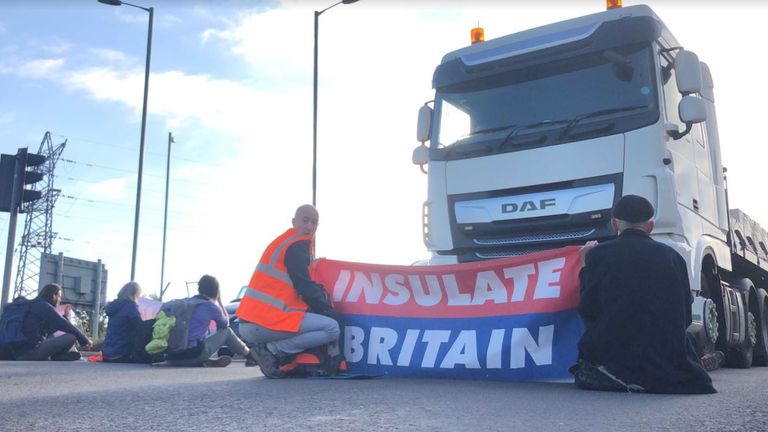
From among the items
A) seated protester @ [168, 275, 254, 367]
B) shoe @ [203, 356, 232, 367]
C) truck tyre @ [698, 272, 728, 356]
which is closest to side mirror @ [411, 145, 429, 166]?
truck tyre @ [698, 272, 728, 356]

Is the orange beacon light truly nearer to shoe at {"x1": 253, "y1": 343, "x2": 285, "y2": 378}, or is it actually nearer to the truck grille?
the truck grille

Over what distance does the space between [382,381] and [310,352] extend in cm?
82

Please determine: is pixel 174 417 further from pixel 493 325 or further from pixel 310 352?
pixel 493 325

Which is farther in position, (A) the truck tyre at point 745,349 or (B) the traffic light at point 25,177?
(B) the traffic light at point 25,177

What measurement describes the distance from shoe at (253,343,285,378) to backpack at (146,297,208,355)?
11.2 ft

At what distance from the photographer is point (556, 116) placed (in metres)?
7.59

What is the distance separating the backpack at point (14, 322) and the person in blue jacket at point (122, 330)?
54.9 inches

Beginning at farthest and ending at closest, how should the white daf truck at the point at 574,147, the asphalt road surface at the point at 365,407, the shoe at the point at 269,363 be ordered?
the white daf truck at the point at 574,147 → the shoe at the point at 269,363 → the asphalt road surface at the point at 365,407

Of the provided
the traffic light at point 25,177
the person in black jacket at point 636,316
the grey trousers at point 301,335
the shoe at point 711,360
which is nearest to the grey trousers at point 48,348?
the traffic light at point 25,177

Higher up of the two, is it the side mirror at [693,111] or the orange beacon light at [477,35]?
the orange beacon light at [477,35]

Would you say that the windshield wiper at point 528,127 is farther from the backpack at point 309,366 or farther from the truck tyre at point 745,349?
the truck tyre at point 745,349

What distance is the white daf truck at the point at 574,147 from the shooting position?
707 cm

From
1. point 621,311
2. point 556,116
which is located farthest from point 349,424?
point 556,116

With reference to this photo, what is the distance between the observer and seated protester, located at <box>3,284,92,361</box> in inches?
460
